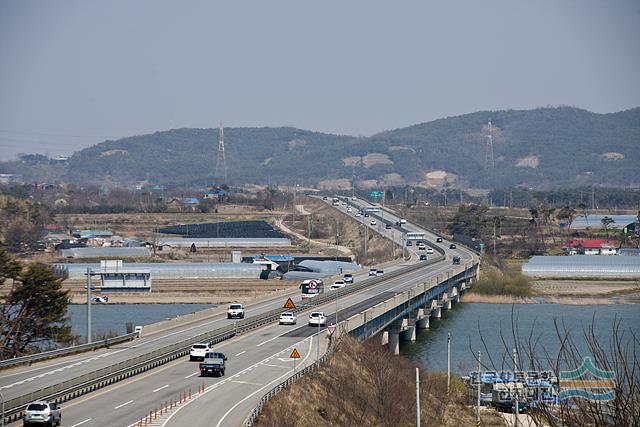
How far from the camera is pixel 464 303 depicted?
270ft

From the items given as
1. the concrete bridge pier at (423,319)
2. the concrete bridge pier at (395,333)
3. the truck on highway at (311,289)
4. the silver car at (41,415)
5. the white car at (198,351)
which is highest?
the silver car at (41,415)

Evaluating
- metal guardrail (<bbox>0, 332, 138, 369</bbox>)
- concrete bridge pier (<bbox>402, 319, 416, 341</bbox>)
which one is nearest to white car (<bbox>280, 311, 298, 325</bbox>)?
metal guardrail (<bbox>0, 332, 138, 369</bbox>)

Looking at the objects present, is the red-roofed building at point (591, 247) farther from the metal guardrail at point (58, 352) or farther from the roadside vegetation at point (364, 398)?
the metal guardrail at point (58, 352)

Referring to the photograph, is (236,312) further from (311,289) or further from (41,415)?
(41,415)

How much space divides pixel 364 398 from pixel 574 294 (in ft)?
171

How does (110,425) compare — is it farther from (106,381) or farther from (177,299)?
(177,299)

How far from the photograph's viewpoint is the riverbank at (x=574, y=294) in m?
78.2

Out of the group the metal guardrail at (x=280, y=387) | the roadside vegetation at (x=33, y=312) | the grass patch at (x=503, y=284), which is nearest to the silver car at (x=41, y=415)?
the metal guardrail at (x=280, y=387)

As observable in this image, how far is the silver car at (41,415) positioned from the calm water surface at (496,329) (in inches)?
772

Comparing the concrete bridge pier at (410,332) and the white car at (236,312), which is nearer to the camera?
the white car at (236,312)

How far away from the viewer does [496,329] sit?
59.2 m

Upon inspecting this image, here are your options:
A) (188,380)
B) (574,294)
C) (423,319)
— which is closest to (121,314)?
(423,319)

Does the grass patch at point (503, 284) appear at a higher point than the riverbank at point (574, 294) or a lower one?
higher

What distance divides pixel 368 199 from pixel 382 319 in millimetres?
136496
